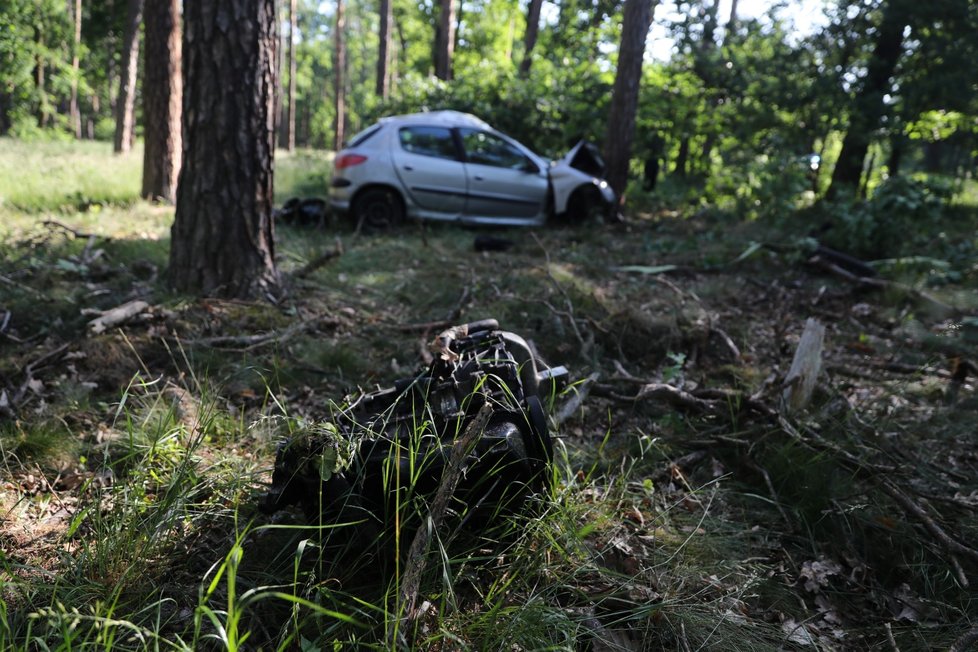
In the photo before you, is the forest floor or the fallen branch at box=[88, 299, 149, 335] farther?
the fallen branch at box=[88, 299, 149, 335]

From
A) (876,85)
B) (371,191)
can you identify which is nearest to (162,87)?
(371,191)

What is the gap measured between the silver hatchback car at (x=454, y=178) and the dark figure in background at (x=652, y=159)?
10.5 feet

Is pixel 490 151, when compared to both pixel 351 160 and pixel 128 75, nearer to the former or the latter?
pixel 351 160

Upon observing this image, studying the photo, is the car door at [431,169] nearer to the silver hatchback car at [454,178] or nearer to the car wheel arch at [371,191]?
the silver hatchback car at [454,178]

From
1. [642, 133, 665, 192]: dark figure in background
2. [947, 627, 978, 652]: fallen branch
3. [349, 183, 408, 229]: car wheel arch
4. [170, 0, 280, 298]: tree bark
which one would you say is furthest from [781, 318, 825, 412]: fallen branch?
[642, 133, 665, 192]: dark figure in background

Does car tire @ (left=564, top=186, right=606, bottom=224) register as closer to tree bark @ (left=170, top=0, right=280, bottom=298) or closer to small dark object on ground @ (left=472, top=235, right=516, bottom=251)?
small dark object on ground @ (left=472, top=235, right=516, bottom=251)

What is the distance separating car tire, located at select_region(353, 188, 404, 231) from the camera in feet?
29.5

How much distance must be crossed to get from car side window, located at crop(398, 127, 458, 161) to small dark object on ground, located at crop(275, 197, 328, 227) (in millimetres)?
1588

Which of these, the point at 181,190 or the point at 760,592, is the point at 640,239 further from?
the point at 760,592

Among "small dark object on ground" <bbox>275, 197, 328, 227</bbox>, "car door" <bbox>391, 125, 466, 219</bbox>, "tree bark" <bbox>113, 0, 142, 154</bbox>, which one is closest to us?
"small dark object on ground" <bbox>275, 197, 328, 227</bbox>

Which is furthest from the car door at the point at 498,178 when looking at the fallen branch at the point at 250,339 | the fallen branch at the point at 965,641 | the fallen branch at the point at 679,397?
the fallen branch at the point at 965,641

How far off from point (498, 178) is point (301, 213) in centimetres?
305

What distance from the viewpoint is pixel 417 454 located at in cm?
200

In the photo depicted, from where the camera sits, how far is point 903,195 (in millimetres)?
7746
